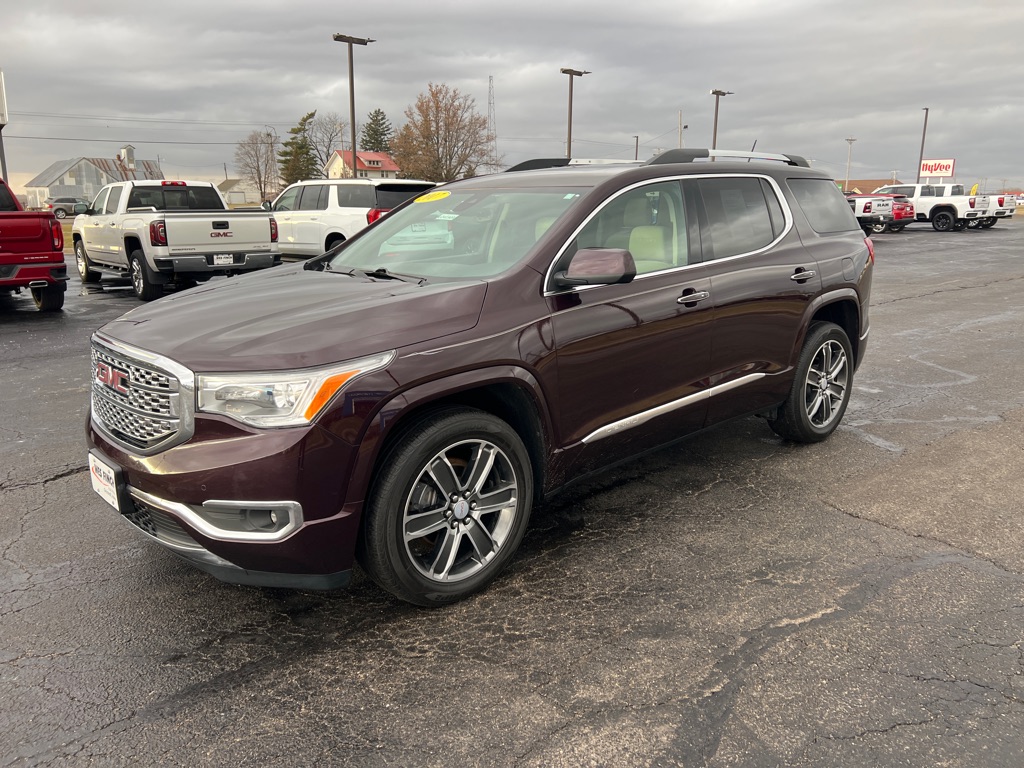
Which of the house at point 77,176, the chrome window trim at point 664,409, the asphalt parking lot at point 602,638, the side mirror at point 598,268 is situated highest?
the house at point 77,176

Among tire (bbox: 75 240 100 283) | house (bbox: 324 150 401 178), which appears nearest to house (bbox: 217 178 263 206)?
house (bbox: 324 150 401 178)

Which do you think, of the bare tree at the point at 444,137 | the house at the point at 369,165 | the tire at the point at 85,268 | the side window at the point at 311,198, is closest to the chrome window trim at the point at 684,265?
the side window at the point at 311,198

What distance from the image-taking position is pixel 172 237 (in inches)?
456

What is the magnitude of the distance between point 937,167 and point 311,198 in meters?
67.7

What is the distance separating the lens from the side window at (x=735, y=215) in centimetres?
428

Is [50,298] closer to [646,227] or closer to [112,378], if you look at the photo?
[112,378]

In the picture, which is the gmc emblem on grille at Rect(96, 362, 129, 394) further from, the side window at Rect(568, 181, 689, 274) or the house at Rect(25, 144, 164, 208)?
the house at Rect(25, 144, 164, 208)

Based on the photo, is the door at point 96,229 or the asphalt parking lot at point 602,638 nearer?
the asphalt parking lot at point 602,638

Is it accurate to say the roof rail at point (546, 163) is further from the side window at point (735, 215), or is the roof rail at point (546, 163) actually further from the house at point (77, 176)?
the house at point (77, 176)

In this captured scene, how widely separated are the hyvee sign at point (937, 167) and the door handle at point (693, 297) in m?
74.0

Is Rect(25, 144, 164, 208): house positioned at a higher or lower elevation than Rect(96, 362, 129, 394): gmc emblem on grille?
higher

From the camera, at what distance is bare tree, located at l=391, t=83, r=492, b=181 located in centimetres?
6619

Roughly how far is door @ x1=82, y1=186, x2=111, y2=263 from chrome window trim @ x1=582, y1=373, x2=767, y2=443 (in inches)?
491

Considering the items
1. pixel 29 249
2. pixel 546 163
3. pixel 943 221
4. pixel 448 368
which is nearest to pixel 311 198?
pixel 29 249
